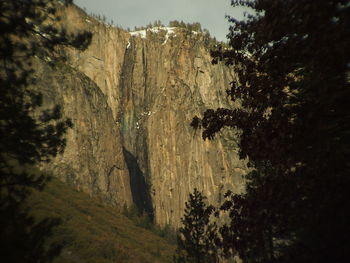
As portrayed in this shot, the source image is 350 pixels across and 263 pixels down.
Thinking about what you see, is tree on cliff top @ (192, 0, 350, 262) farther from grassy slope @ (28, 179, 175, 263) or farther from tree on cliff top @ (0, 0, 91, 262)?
grassy slope @ (28, 179, 175, 263)

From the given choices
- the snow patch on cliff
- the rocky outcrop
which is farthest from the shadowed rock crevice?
the snow patch on cliff

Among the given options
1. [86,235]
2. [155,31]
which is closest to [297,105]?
[86,235]

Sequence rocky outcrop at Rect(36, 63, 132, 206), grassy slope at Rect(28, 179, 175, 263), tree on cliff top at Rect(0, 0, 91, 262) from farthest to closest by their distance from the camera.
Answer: rocky outcrop at Rect(36, 63, 132, 206)
grassy slope at Rect(28, 179, 175, 263)
tree on cliff top at Rect(0, 0, 91, 262)

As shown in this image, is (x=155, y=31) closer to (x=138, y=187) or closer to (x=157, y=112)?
(x=157, y=112)

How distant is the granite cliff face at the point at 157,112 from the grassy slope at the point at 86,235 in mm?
43269

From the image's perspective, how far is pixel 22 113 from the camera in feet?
31.8

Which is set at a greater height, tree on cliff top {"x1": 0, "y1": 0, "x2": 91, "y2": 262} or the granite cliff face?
the granite cliff face

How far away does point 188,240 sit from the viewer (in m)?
29.9

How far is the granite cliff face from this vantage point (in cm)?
11606

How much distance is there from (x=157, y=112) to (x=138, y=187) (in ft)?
101

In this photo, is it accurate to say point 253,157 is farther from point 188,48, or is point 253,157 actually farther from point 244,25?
point 188,48

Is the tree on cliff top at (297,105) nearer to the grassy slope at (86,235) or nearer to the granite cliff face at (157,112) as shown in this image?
the grassy slope at (86,235)

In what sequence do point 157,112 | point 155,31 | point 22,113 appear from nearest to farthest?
point 22,113
point 157,112
point 155,31

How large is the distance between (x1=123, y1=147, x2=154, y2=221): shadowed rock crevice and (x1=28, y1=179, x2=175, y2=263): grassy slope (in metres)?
55.6
